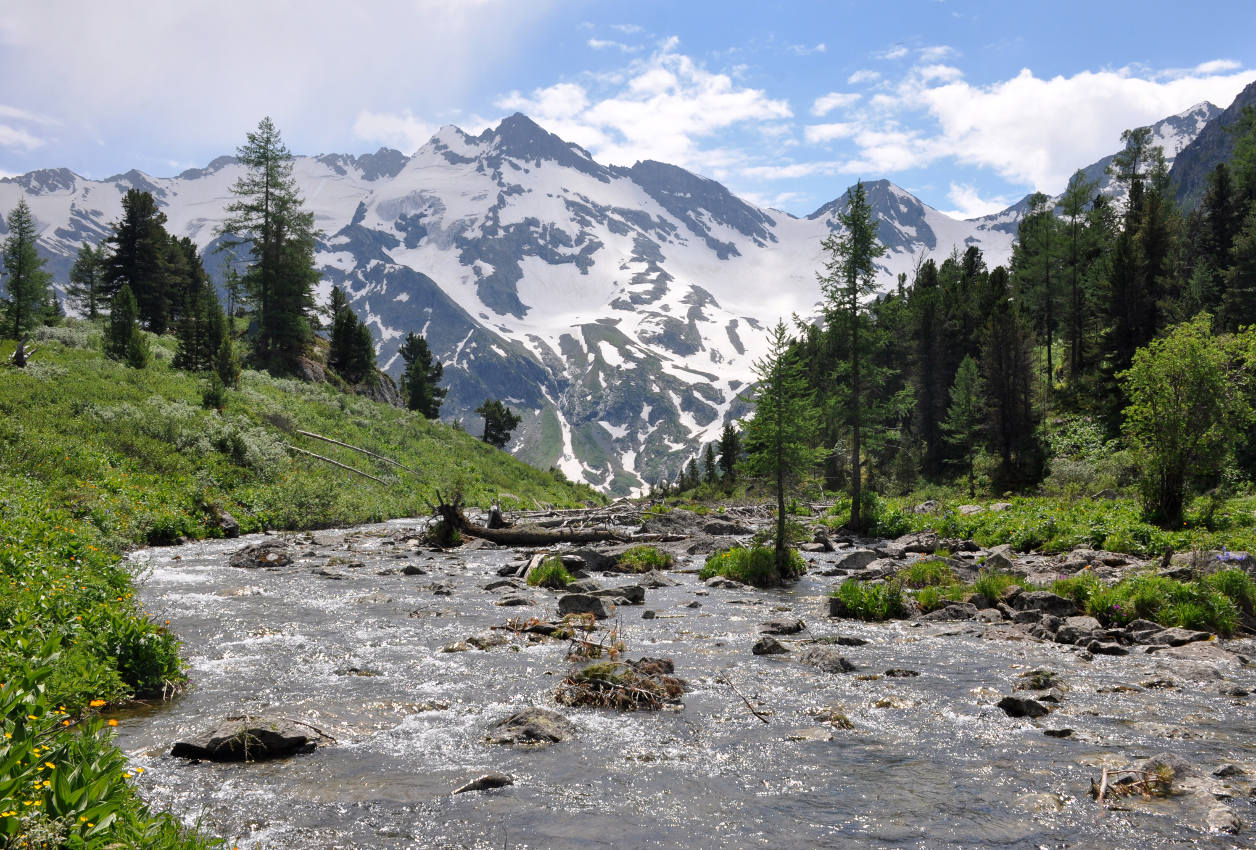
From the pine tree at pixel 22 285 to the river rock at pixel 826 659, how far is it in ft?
181

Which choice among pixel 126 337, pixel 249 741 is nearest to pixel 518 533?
pixel 249 741

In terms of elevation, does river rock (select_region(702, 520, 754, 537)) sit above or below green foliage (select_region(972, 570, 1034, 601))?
below

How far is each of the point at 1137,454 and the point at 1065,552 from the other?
414 centimetres

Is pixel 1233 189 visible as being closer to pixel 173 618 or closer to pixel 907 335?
pixel 907 335

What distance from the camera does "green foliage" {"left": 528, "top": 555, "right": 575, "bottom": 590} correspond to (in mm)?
19938

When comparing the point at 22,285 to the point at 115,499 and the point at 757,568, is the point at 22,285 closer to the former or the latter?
the point at 115,499

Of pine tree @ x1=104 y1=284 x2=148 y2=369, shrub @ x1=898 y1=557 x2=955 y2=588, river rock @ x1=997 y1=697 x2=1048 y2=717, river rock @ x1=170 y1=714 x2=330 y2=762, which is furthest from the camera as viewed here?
pine tree @ x1=104 y1=284 x2=148 y2=369

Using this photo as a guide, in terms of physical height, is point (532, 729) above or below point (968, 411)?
below

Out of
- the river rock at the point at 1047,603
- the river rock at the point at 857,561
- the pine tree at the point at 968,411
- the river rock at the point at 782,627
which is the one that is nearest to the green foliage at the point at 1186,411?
the river rock at the point at 857,561

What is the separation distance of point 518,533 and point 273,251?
126 feet

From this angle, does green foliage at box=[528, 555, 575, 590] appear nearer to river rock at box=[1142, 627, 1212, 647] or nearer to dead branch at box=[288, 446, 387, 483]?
river rock at box=[1142, 627, 1212, 647]

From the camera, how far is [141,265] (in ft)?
202

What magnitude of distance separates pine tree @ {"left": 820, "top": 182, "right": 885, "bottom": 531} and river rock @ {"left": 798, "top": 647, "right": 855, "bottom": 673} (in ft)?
73.7

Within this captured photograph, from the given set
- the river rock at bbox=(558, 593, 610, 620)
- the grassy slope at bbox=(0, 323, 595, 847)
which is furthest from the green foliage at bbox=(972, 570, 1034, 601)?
the grassy slope at bbox=(0, 323, 595, 847)
